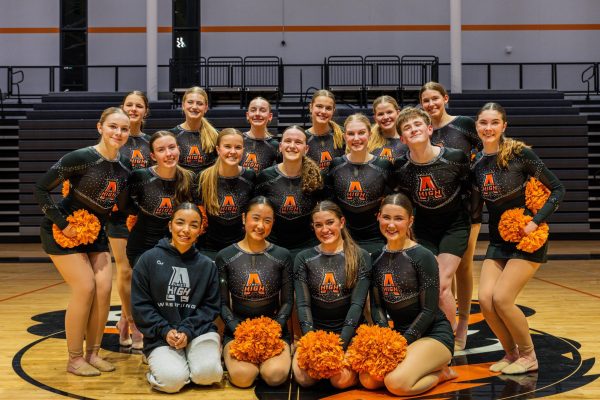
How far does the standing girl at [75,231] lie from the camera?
3736 mm

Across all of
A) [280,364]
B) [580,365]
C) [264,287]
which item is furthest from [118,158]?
[580,365]

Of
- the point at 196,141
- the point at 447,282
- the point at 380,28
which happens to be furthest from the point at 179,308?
the point at 380,28

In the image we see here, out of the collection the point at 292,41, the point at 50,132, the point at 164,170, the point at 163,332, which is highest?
the point at 292,41

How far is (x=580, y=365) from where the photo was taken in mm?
3850

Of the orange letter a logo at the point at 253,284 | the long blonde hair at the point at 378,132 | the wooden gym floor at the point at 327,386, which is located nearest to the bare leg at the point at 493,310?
the wooden gym floor at the point at 327,386

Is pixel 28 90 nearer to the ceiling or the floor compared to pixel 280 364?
nearer to the ceiling

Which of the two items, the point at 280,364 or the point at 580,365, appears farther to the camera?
the point at 580,365

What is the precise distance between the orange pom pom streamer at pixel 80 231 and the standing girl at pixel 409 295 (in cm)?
168

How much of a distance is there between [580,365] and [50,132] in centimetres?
1002

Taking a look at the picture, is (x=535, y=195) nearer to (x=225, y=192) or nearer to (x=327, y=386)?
(x=327, y=386)

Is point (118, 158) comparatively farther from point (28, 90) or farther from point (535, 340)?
point (28, 90)

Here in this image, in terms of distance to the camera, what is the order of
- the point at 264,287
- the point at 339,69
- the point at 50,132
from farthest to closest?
the point at 339,69 → the point at 50,132 → the point at 264,287

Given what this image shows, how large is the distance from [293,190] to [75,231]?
53.8 inches

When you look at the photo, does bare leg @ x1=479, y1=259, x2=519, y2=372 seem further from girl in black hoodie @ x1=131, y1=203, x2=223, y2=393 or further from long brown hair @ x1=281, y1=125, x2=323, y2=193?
girl in black hoodie @ x1=131, y1=203, x2=223, y2=393
